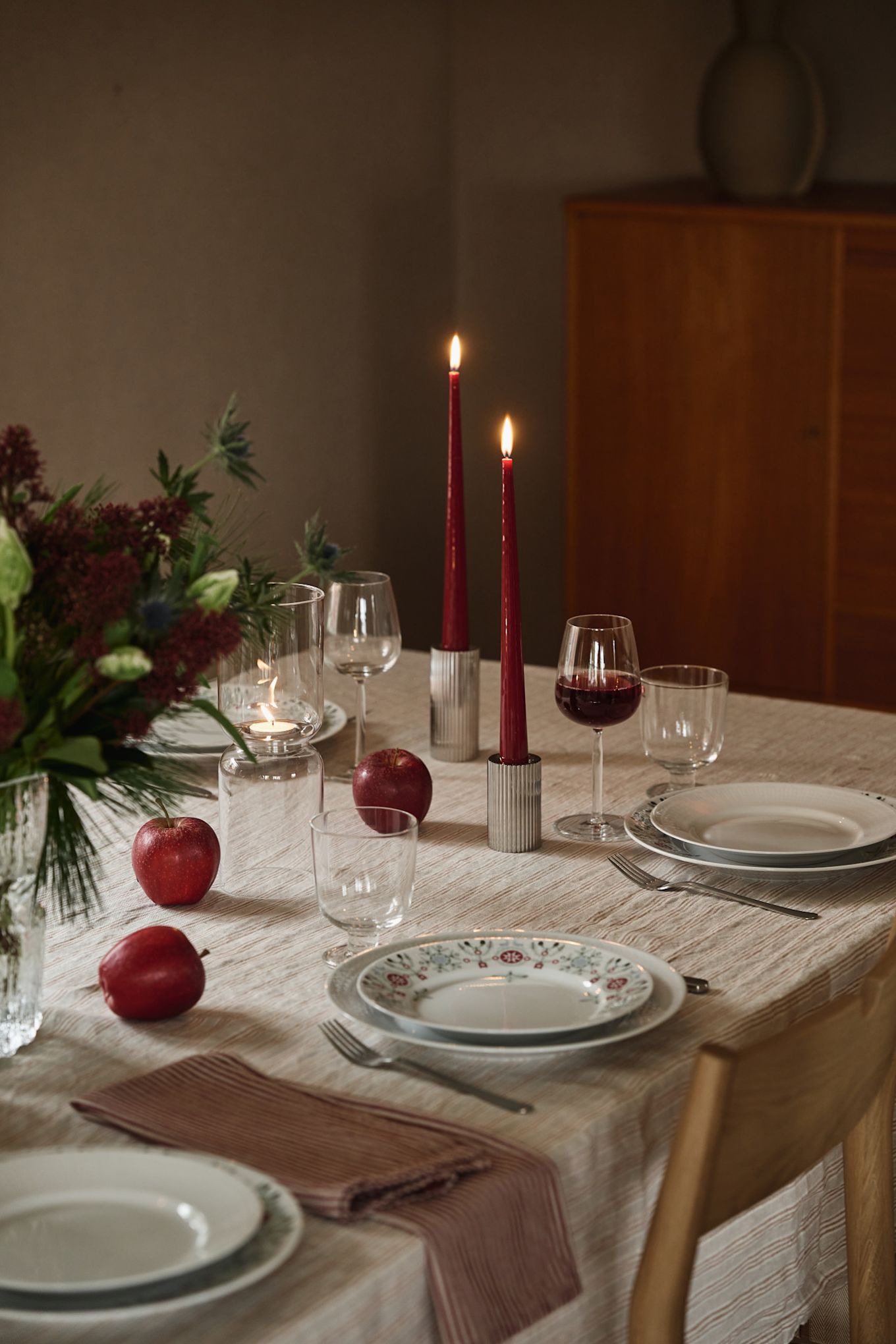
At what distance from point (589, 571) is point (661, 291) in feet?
2.16

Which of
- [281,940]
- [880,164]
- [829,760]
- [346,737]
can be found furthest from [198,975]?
[880,164]

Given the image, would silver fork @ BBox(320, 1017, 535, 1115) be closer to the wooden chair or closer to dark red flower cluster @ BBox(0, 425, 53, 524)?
the wooden chair

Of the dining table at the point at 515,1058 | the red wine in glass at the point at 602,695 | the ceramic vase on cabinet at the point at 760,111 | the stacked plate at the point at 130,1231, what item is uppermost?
the ceramic vase on cabinet at the point at 760,111

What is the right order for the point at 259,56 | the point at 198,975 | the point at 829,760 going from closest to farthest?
the point at 198,975, the point at 829,760, the point at 259,56

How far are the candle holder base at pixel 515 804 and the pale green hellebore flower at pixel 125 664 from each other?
54cm

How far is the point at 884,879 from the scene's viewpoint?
53.4 inches

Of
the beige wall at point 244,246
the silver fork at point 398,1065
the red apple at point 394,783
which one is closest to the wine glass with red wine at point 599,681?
the red apple at point 394,783

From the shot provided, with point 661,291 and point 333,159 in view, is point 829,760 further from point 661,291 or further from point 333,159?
point 333,159

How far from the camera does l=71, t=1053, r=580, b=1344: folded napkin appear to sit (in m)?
0.84

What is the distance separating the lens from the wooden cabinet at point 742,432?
3377 mm

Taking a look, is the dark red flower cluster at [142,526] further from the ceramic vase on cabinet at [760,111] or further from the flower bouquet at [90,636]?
the ceramic vase on cabinet at [760,111]

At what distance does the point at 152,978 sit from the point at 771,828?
2.04ft

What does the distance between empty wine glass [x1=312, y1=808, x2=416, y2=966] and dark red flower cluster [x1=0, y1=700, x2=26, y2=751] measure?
0.95 ft

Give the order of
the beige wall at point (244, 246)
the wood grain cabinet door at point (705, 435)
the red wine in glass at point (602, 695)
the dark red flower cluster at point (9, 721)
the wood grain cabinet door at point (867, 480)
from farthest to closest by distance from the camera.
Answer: the wood grain cabinet door at point (705, 435) → the wood grain cabinet door at point (867, 480) → the beige wall at point (244, 246) → the red wine in glass at point (602, 695) → the dark red flower cluster at point (9, 721)
